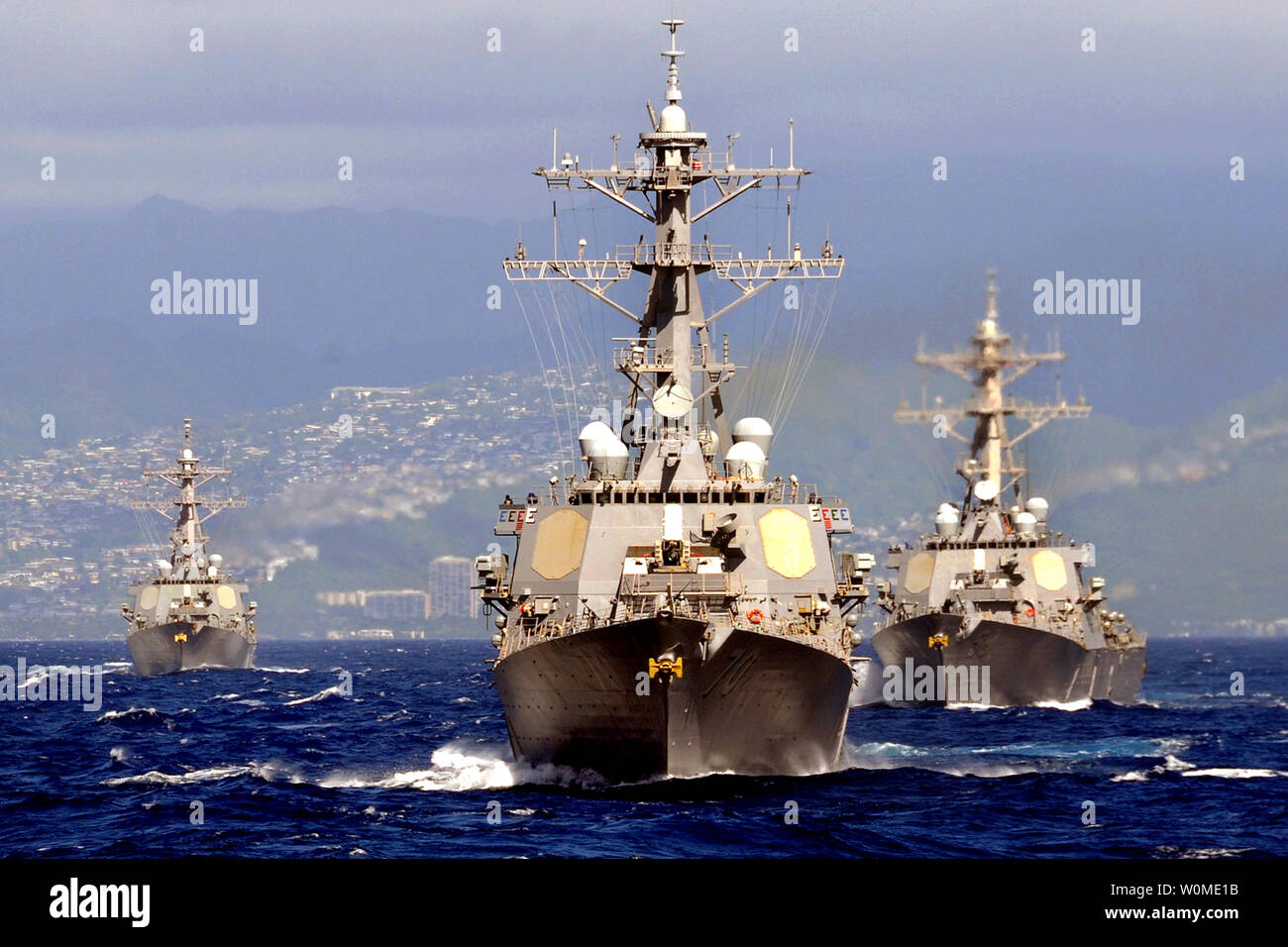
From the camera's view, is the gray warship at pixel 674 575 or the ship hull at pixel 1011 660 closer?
the gray warship at pixel 674 575

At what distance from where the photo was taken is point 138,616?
10919 cm

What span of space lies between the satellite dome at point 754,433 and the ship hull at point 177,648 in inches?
2851

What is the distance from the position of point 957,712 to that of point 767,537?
3045 centimetres

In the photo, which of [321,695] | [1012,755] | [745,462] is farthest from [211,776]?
[321,695]

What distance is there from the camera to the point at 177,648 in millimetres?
106250

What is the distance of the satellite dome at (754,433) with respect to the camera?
38.7 meters

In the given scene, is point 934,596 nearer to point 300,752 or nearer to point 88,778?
point 300,752

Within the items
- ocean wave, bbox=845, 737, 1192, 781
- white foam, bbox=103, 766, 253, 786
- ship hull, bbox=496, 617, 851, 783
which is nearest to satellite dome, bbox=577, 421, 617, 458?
ship hull, bbox=496, 617, 851, 783

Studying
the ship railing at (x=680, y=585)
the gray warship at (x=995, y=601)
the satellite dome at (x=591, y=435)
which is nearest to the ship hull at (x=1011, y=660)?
the gray warship at (x=995, y=601)

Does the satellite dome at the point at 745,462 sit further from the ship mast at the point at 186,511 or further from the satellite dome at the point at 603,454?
the ship mast at the point at 186,511

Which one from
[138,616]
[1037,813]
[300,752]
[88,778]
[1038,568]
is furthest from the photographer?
[138,616]
